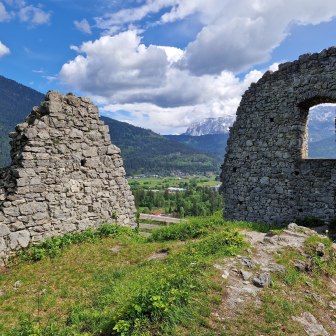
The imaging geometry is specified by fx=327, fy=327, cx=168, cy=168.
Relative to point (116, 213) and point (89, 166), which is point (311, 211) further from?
point (89, 166)

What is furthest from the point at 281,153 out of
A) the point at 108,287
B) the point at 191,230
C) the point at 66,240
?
the point at 108,287

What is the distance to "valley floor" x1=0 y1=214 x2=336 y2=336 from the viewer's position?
5.66 meters

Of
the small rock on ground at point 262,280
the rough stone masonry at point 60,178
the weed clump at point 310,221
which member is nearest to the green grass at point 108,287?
the rough stone masonry at point 60,178

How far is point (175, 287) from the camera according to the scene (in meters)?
6.28

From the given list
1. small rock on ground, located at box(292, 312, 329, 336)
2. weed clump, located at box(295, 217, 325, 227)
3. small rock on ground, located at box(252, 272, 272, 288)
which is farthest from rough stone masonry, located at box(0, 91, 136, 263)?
small rock on ground, located at box(292, 312, 329, 336)

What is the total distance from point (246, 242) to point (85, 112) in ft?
24.1

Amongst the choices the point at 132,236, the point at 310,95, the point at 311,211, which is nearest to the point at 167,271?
the point at 132,236

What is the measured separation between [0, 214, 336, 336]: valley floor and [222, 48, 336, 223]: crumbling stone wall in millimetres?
3482

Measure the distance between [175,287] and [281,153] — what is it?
10147 mm

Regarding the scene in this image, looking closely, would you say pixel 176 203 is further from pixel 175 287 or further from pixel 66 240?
pixel 175 287

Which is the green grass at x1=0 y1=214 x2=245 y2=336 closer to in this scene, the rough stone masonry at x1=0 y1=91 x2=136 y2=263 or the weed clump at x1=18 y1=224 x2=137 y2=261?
the weed clump at x1=18 y1=224 x2=137 y2=261

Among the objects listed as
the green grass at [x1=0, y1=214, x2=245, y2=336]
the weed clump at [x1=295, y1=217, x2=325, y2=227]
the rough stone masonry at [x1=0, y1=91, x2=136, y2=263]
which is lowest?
the green grass at [x1=0, y1=214, x2=245, y2=336]

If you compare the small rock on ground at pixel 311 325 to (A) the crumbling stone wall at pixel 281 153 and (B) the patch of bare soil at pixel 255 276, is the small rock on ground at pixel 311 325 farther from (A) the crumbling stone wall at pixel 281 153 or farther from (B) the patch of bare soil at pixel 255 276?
(A) the crumbling stone wall at pixel 281 153

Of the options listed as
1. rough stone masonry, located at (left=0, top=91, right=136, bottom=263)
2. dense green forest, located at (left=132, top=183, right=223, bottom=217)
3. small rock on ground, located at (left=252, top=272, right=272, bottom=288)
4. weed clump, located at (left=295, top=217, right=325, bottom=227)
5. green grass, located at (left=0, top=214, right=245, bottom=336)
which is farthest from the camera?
dense green forest, located at (left=132, top=183, right=223, bottom=217)
